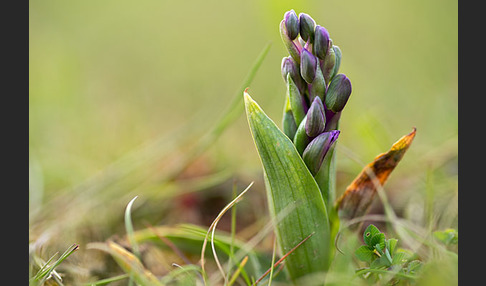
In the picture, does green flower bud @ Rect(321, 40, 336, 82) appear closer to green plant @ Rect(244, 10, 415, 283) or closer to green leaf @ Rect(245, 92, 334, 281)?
green plant @ Rect(244, 10, 415, 283)

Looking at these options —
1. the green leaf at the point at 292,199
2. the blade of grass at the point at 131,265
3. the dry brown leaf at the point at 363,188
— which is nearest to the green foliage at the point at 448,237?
the dry brown leaf at the point at 363,188

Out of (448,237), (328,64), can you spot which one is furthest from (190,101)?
(448,237)

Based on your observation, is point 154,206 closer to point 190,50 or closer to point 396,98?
point 396,98

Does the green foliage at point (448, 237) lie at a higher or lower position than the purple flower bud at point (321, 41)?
lower

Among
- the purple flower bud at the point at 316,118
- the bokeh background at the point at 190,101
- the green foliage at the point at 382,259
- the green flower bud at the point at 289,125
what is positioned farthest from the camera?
the bokeh background at the point at 190,101

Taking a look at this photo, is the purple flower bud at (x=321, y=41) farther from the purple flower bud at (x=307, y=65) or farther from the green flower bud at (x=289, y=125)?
the green flower bud at (x=289, y=125)

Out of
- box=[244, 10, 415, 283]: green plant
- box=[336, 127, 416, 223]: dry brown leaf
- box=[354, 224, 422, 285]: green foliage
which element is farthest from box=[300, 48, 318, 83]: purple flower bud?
box=[354, 224, 422, 285]: green foliage
